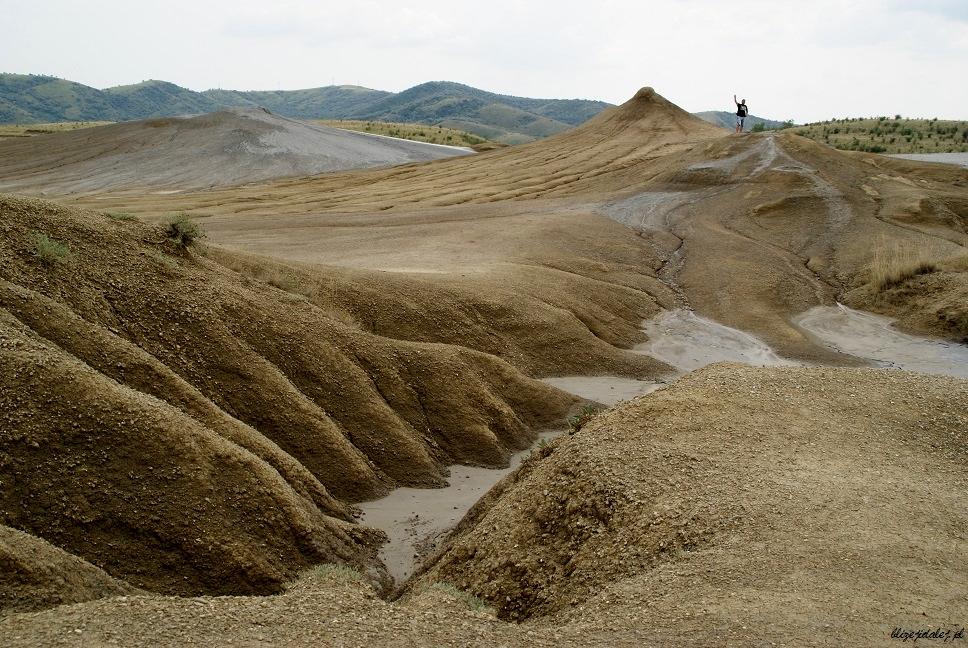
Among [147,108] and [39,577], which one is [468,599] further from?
[147,108]

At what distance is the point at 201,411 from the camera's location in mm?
10266

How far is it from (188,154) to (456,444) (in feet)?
130

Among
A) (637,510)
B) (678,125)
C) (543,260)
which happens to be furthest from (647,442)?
(678,125)

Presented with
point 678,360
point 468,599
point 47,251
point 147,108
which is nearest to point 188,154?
point 678,360

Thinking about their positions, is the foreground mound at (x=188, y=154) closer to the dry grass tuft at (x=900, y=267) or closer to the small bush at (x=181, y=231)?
the small bush at (x=181, y=231)

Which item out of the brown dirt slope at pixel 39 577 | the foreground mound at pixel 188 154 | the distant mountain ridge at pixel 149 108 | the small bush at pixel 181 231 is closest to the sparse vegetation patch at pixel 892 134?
the foreground mound at pixel 188 154

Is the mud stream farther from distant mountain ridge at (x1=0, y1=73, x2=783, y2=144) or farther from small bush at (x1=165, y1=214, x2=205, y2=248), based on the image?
distant mountain ridge at (x1=0, y1=73, x2=783, y2=144)

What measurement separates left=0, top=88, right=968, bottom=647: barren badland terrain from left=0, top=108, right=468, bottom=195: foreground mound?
2134cm

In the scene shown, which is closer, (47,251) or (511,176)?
(47,251)

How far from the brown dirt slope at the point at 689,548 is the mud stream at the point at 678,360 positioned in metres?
1.29

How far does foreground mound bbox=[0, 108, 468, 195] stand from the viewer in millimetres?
42500

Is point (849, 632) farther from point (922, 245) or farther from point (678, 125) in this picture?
point (678, 125)

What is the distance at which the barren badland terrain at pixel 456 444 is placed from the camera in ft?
20.9

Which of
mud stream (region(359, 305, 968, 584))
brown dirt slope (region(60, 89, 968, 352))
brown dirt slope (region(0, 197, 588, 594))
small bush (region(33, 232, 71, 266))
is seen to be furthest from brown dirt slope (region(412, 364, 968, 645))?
brown dirt slope (region(60, 89, 968, 352))
